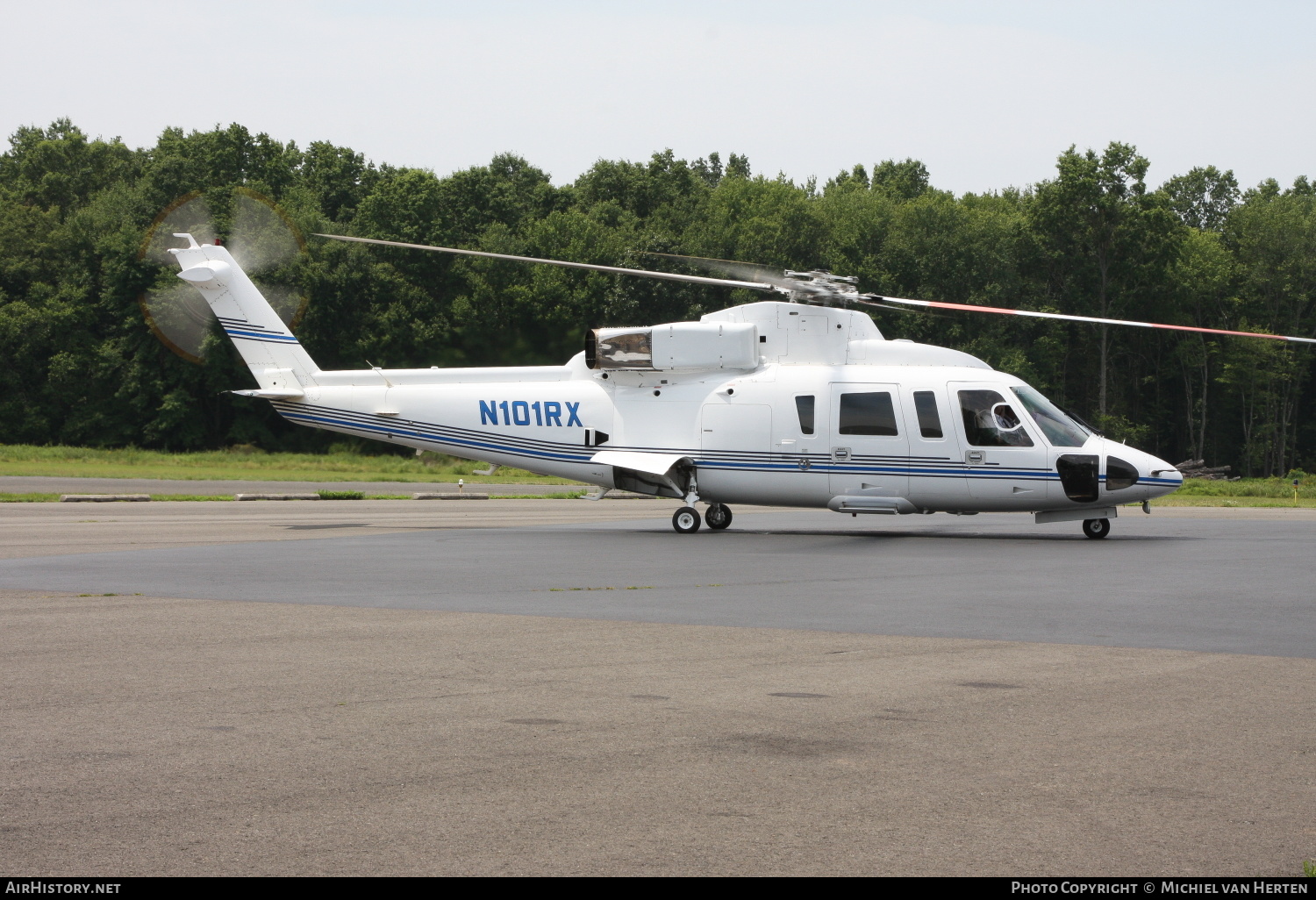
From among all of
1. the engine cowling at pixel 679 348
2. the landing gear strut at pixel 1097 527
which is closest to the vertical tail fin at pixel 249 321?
the engine cowling at pixel 679 348

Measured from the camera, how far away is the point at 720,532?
22406mm

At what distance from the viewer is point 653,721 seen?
7.28 meters

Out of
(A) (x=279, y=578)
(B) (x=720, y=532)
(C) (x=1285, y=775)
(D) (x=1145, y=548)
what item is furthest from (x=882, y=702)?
(B) (x=720, y=532)

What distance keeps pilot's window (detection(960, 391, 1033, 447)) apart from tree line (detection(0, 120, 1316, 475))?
37.7 m

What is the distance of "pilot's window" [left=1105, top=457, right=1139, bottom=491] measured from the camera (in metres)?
20.7

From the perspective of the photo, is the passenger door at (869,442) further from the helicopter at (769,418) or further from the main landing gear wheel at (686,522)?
the main landing gear wheel at (686,522)

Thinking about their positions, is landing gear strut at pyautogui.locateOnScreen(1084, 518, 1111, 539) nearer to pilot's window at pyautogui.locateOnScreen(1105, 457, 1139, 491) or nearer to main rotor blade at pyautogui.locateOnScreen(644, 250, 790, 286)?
pilot's window at pyautogui.locateOnScreen(1105, 457, 1139, 491)

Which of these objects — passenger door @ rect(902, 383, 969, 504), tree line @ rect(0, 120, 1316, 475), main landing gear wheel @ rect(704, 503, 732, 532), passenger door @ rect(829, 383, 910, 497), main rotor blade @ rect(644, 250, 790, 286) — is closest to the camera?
main rotor blade @ rect(644, 250, 790, 286)

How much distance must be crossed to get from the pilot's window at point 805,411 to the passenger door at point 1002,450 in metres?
2.36

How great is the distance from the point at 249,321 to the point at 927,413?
12662 mm

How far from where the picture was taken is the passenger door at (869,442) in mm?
21359

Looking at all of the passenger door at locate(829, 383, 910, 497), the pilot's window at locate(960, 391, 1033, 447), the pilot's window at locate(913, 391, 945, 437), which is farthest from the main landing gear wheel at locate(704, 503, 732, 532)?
the pilot's window at locate(960, 391, 1033, 447)
